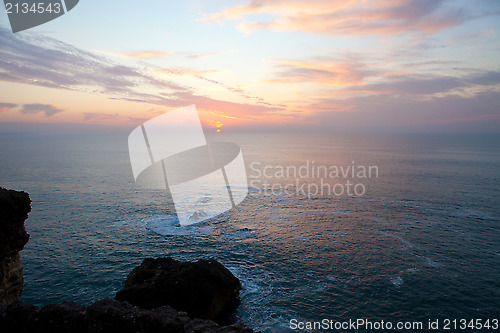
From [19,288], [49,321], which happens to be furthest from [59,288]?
[49,321]

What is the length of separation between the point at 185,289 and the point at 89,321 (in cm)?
1056

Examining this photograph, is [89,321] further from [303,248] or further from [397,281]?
[397,281]

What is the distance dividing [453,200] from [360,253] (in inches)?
1606

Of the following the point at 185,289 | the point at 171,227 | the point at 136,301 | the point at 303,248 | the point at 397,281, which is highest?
the point at 185,289

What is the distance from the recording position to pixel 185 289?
2653 centimetres

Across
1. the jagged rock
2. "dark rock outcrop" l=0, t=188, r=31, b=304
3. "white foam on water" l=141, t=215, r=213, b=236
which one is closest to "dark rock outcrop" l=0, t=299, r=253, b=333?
"dark rock outcrop" l=0, t=188, r=31, b=304

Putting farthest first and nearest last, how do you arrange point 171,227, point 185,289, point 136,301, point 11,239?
point 171,227
point 185,289
point 136,301
point 11,239

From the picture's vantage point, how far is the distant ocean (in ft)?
94.5

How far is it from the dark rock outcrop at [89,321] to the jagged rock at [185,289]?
30.1ft

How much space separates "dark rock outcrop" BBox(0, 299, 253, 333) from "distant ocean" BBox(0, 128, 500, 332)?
1098 cm

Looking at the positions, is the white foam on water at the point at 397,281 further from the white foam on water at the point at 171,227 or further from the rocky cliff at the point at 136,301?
the white foam on water at the point at 171,227

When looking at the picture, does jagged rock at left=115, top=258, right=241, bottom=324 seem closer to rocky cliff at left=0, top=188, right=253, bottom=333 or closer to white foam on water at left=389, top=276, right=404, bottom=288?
rocky cliff at left=0, top=188, right=253, bottom=333

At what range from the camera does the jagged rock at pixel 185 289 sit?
2595cm

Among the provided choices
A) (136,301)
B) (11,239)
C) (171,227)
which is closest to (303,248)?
(171,227)
